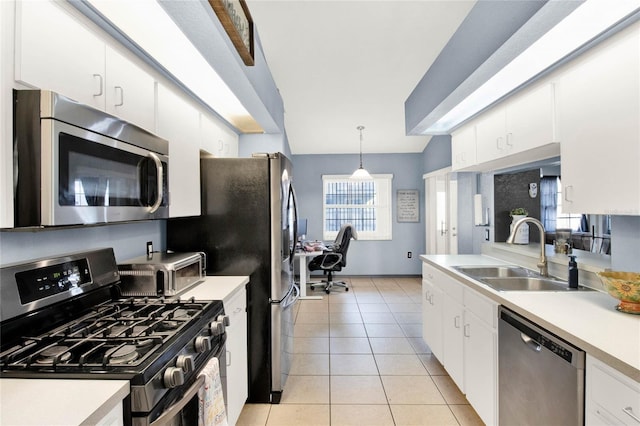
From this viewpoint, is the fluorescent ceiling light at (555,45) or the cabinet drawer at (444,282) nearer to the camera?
the fluorescent ceiling light at (555,45)

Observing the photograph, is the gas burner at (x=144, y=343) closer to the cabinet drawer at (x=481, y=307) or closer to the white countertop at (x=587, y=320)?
the white countertop at (x=587, y=320)

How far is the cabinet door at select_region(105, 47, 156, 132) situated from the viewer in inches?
55.3

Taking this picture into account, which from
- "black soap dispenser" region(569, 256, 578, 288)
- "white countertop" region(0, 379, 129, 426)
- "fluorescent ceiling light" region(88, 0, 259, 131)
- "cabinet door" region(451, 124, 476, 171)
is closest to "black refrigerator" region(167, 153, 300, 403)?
"fluorescent ceiling light" region(88, 0, 259, 131)

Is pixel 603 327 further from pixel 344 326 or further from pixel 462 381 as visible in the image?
pixel 344 326

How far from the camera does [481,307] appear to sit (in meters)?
1.87

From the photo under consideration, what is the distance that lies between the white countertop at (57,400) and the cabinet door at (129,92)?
105cm

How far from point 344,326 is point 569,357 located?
2.67 m

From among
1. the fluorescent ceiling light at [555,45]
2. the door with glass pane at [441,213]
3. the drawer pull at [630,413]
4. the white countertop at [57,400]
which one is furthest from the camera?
the door with glass pane at [441,213]

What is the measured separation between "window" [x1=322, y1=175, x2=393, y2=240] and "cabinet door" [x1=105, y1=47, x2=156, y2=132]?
4.73 m

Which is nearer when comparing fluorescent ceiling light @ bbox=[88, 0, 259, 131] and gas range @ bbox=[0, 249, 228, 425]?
gas range @ bbox=[0, 249, 228, 425]

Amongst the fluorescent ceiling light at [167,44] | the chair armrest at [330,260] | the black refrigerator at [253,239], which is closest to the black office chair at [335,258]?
the chair armrest at [330,260]

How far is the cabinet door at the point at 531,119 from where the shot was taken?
1842 mm

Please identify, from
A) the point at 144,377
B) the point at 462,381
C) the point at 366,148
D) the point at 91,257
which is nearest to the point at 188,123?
the point at 91,257

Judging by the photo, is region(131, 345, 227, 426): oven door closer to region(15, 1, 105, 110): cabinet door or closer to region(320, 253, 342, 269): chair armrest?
region(15, 1, 105, 110): cabinet door
